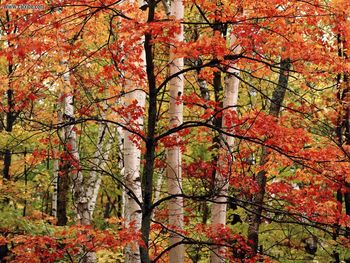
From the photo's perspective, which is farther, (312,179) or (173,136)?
(312,179)

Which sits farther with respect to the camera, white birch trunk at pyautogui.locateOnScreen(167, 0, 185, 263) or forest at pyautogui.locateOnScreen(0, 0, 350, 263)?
white birch trunk at pyautogui.locateOnScreen(167, 0, 185, 263)

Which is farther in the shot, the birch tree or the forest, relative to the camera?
the birch tree

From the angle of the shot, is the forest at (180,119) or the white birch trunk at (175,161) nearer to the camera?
the forest at (180,119)

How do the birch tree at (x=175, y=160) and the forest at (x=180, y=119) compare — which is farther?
the birch tree at (x=175, y=160)

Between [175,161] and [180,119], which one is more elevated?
[180,119]

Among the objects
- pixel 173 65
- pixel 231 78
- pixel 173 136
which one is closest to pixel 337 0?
pixel 231 78

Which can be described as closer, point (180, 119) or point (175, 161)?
point (175, 161)

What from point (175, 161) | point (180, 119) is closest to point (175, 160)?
point (175, 161)

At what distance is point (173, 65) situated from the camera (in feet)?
19.7

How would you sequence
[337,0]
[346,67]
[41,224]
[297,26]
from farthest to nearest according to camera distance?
[41,224], [337,0], [297,26], [346,67]

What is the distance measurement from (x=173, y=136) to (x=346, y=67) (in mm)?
2881

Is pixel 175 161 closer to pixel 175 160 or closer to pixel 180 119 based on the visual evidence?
pixel 175 160

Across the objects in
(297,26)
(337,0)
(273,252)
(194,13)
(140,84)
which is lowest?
(273,252)

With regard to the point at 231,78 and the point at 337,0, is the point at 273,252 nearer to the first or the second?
the point at 231,78
